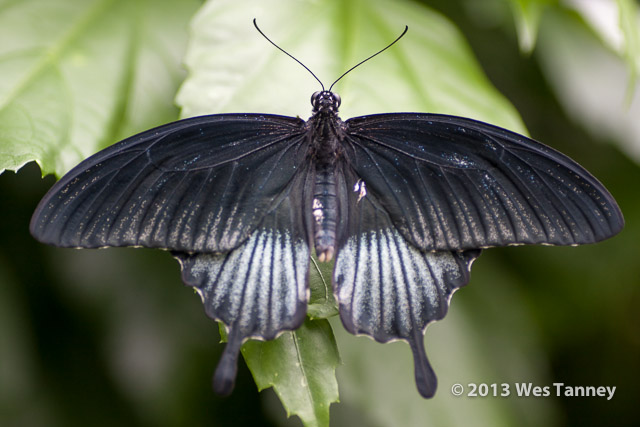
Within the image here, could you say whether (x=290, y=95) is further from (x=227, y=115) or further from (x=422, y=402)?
(x=422, y=402)

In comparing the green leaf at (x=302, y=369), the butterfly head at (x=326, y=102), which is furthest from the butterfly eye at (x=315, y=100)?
the green leaf at (x=302, y=369)

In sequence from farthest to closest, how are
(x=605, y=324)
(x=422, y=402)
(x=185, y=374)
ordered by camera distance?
(x=605, y=324) < (x=185, y=374) < (x=422, y=402)

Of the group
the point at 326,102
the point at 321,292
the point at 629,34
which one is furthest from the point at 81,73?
the point at 629,34

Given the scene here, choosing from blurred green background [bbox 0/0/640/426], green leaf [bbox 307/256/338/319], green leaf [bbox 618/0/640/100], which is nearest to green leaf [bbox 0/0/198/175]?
blurred green background [bbox 0/0/640/426]

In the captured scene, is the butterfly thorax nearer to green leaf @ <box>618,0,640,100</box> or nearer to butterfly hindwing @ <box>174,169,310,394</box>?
butterfly hindwing @ <box>174,169,310,394</box>

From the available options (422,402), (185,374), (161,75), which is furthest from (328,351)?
(185,374)

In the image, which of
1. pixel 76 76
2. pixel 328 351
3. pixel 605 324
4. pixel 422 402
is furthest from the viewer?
pixel 605 324

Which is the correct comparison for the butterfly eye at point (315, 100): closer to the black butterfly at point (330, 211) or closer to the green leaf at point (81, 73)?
the black butterfly at point (330, 211)

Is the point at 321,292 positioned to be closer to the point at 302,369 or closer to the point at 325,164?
the point at 302,369
